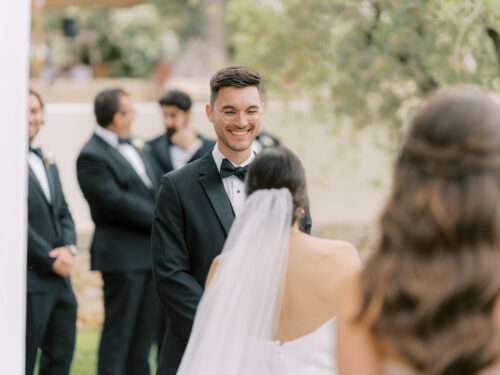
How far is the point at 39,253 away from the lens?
283 inches

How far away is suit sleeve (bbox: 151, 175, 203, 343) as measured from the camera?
16.6ft

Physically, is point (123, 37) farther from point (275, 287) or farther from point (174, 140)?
point (275, 287)

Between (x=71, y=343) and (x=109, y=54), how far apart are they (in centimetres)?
2383

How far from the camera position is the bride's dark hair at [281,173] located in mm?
4102

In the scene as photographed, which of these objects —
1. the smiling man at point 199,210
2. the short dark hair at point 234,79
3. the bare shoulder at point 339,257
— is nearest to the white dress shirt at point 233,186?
the smiling man at point 199,210

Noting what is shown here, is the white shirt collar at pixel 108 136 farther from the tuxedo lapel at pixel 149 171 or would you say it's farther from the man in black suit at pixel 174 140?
the man in black suit at pixel 174 140

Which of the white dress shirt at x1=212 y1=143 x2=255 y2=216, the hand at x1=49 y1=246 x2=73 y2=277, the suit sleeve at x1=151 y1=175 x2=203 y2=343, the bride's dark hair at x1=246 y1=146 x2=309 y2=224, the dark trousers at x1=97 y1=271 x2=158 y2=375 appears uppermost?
the bride's dark hair at x1=246 y1=146 x2=309 y2=224

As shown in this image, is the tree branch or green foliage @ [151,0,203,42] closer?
the tree branch

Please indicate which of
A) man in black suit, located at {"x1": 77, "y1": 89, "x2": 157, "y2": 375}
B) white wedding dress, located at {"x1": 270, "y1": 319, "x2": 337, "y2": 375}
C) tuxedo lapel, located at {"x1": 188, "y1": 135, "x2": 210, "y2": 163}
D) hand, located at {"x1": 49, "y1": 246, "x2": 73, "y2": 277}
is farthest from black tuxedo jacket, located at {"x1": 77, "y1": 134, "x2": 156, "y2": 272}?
white wedding dress, located at {"x1": 270, "y1": 319, "x2": 337, "y2": 375}

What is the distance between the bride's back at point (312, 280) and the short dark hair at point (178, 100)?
5.40 meters

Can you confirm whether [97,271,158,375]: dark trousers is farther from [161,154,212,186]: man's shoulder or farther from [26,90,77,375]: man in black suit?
[161,154,212,186]: man's shoulder

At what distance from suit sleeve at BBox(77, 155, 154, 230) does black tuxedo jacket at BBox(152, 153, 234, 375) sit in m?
3.08

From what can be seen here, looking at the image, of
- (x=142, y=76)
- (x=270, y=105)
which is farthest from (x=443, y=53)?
(x=142, y=76)

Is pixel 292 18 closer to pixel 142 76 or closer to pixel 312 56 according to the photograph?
pixel 312 56
